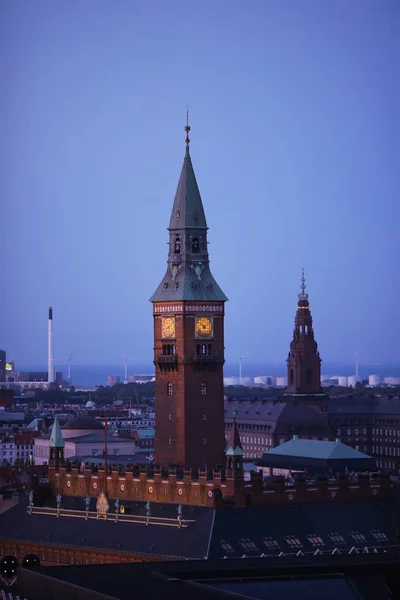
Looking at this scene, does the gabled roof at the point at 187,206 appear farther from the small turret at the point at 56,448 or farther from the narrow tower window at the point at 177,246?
the small turret at the point at 56,448

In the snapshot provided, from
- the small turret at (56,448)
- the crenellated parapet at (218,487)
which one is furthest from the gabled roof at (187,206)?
the crenellated parapet at (218,487)

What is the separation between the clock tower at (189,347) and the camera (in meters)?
171

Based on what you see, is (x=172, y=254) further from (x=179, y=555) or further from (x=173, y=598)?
(x=173, y=598)

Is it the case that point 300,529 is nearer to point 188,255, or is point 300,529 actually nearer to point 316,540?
point 316,540

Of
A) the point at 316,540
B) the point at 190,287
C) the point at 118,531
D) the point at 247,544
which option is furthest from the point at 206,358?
the point at 247,544

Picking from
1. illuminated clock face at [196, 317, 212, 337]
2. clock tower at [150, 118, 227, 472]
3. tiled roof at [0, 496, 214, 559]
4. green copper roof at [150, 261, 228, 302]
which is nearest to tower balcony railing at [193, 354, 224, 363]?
clock tower at [150, 118, 227, 472]

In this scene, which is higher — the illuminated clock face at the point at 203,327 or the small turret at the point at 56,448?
the illuminated clock face at the point at 203,327

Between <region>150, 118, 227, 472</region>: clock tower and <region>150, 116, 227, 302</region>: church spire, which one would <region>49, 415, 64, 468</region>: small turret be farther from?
<region>150, 116, 227, 302</region>: church spire

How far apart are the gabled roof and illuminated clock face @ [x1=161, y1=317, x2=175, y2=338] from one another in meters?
6.59

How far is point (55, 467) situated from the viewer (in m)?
176

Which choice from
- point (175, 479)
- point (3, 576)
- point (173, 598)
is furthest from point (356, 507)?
point (173, 598)

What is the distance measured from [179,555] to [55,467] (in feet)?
94.3

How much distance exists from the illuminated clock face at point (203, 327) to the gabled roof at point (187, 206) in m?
6.60

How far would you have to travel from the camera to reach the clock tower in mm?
170750
